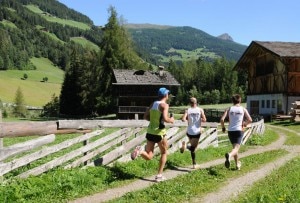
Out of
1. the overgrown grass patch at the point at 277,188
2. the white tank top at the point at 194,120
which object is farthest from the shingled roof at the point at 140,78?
the overgrown grass patch at the point at 277,188

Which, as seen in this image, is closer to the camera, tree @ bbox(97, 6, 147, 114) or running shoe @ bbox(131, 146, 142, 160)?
running shoe @ bbox(131, 146, 142, 160)

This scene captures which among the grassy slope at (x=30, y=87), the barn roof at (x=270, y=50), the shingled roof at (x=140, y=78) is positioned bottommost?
the grassy slope at (x=30, y=87)

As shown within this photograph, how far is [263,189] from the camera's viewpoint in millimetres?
9984

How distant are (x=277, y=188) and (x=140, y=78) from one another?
171ft

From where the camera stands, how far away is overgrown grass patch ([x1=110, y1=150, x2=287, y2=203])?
9.20m

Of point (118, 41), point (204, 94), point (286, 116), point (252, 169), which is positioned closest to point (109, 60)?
point (118, 41)

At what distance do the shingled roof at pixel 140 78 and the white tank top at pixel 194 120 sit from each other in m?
46.3

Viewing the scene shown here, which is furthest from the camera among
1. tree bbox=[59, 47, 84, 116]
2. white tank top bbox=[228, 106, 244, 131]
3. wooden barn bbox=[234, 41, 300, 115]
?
tree bbox=[59, 47, 84, 116]

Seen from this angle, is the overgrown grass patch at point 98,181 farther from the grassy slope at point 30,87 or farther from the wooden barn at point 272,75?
the grassy slope at point 30,87

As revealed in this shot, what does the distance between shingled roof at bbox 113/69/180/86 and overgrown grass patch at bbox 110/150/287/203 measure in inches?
1844

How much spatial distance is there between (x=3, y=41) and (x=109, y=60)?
149 m

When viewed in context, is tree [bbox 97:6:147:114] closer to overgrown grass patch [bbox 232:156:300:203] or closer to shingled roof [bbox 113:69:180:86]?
shingled roof [bbox 113:69:180:86]

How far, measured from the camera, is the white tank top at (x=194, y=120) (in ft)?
42.5

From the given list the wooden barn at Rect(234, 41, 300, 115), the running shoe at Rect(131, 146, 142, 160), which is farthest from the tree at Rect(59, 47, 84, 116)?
the running shoe at Rect(131, 146, 142, 160)
